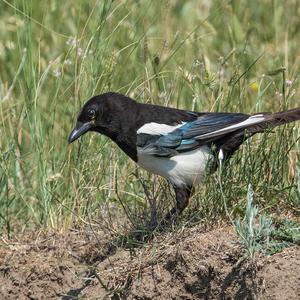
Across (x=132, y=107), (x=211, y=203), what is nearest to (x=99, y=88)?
(x=132, y=107)

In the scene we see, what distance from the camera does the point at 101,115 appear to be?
6324mm

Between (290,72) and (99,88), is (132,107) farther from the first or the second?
Result: (290,72)

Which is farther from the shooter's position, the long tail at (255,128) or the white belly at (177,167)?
the white belly at (177,167)

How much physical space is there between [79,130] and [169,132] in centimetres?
57

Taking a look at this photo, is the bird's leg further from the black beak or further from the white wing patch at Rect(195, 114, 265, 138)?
the black beak

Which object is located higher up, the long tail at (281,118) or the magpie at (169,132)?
the long tail at (281,118)

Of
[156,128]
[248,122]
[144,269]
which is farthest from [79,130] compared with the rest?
[144,269]

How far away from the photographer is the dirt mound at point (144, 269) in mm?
5035

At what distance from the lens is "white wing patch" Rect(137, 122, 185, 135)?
6.26 meters

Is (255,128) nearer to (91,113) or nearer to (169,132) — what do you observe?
(169,132)

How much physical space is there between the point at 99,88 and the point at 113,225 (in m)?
1.26

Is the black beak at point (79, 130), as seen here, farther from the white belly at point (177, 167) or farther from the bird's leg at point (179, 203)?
the bird's leg at point (179, 203)

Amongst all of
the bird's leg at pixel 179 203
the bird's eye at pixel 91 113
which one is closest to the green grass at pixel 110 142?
the bird's leg at pixel 179 203

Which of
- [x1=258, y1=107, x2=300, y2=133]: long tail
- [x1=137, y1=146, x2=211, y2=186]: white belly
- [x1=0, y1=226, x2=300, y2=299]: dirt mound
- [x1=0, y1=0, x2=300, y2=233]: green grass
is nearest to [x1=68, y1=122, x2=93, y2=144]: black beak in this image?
[x1=0, y1=0, x2=300, y2=233]: green grass
